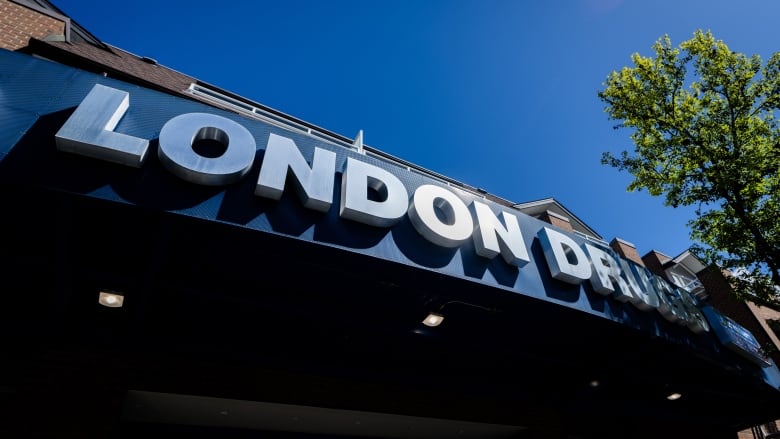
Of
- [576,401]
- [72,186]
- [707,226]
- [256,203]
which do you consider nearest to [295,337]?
[256,203]

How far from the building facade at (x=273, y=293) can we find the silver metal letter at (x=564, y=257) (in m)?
0.05

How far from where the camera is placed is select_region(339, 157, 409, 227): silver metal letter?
4.78 m

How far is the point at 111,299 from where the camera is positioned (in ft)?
16.9

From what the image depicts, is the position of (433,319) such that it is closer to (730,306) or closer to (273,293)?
(273,293)

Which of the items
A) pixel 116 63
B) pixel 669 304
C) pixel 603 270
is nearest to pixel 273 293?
pixel 603 270

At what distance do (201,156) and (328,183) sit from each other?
1.50 metres

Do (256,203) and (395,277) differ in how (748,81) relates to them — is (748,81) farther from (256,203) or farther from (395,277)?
(256,203)

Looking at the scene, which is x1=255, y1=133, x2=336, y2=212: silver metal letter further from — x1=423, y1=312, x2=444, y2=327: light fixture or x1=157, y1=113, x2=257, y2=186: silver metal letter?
x1=423, y1=312, x2=444, y2=327: light fixture

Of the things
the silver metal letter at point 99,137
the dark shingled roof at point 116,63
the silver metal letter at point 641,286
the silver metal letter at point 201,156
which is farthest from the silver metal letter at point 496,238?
the dark shingled roof at point 116,63

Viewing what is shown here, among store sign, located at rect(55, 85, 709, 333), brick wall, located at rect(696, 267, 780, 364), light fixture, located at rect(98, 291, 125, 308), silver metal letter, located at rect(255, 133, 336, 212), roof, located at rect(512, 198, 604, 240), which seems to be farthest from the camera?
roof, located at rect(512, 198, 604, 240)

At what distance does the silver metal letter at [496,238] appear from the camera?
5531 mm

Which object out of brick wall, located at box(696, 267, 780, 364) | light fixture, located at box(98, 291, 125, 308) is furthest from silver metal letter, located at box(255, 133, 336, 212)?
brick wall, located at box(696, 267, 780, 364)

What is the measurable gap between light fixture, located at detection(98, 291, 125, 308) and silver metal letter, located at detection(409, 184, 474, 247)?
13.5 feet

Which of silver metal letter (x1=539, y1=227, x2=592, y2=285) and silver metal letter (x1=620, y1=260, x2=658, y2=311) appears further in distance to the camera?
silver metal letter (x1=620, y1=260, x2=658, y2=311)
